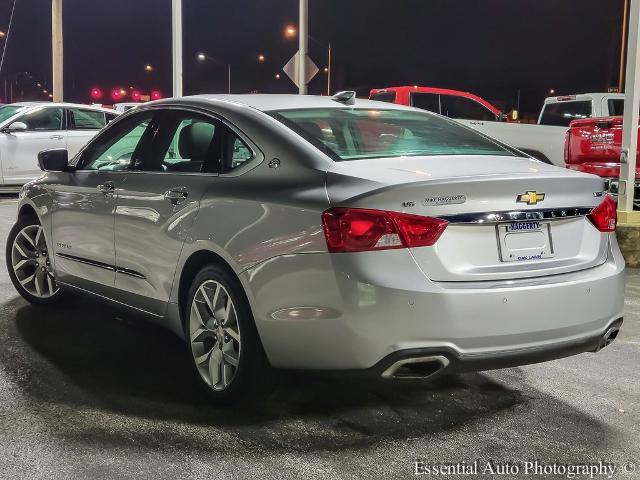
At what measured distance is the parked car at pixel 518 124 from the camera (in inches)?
561

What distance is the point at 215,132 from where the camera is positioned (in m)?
4.48

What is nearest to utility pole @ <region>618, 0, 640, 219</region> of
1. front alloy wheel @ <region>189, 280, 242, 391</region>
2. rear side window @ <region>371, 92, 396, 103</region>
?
front alloy wheel @ <region>189, 280, 242, 391</region>

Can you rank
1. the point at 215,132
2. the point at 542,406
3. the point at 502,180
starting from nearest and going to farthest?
the point at 502,180 → the point at 542,406 → the point at 215,132

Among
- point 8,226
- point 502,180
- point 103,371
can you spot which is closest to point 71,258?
point 103,371

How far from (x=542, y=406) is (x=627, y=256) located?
16.8 feet

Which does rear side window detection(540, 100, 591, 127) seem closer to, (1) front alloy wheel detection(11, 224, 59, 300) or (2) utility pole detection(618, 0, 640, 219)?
(2) utility pole detection(618, 0, 640, 219)

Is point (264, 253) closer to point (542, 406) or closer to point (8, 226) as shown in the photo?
point (542, 406)

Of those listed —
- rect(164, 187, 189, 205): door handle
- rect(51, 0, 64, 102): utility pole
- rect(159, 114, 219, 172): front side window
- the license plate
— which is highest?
rect(51, 0, 64, 102): utility pole

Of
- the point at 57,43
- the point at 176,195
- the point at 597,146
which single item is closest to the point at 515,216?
the point at 176,195

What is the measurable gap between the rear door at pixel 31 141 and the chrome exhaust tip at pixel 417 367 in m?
12.2

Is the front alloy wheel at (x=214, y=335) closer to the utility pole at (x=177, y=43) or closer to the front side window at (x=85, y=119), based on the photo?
the utility pole at (x=177, y=43)

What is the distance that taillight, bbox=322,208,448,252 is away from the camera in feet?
11.1

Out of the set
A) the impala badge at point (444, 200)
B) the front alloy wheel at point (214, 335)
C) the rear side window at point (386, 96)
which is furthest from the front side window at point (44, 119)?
the impala badge at point (444, 200)

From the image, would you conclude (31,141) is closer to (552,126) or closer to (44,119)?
(44,119)
